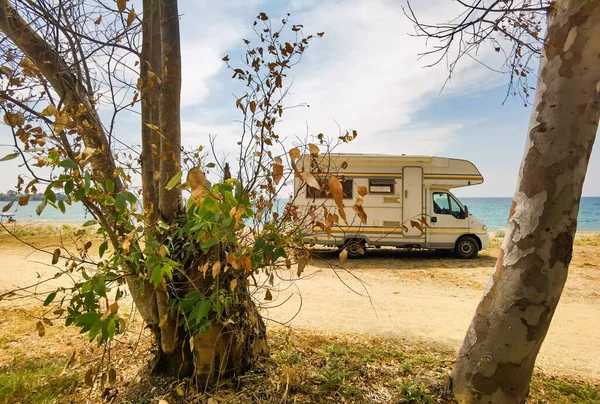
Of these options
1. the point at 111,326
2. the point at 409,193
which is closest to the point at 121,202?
the point at 111,326

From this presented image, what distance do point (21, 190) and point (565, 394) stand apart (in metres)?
4.16

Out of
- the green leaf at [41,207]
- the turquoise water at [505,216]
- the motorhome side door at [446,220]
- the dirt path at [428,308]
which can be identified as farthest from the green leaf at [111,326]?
the motorhome side door at [446,220]

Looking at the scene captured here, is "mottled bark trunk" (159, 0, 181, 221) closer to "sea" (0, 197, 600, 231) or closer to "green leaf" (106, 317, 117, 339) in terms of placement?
"sea" (0, 197, 600, 231)

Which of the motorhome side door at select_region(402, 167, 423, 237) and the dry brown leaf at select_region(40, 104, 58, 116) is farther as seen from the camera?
the motorhome side door at select_region(402, 167, 423, 237)

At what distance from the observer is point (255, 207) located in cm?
242

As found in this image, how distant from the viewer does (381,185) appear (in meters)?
10.8

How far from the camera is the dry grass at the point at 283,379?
2578 millimetres

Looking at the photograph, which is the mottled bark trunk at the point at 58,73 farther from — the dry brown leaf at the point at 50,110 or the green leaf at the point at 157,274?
the green leaf at the point at 157,274

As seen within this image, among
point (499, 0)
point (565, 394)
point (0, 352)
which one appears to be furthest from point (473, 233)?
point (0, 352)

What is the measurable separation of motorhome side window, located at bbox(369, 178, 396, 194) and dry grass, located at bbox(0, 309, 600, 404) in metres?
7.37

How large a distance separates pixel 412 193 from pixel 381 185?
94cm

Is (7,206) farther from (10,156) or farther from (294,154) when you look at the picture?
(294,154)

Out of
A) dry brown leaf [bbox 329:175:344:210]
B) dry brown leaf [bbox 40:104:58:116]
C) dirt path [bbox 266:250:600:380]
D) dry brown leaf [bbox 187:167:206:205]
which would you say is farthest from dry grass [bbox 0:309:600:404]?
dry brown leaf [bbox 329:175:344:210]

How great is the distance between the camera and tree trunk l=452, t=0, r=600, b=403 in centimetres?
215
